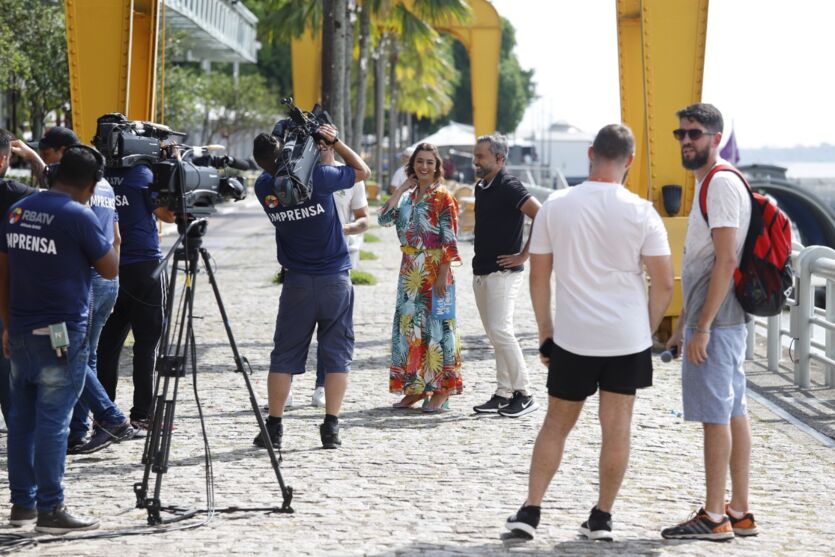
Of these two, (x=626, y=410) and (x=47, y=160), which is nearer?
(x=626, y=410)

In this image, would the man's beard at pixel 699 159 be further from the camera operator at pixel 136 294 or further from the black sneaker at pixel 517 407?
the camera operator at pixel 136 294

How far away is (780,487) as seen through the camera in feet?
22.5

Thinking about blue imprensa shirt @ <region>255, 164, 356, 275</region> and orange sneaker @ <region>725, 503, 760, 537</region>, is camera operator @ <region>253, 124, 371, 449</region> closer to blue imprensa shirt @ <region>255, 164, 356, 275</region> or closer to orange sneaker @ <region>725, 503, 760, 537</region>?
blue imprensa shirt @ <region>255, 164, 356, 275</region>

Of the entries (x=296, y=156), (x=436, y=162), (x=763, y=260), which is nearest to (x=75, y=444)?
(x=296, y=156)

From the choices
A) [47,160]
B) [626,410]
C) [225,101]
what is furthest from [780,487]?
[225,101]

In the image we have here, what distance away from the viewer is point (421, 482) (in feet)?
22.5

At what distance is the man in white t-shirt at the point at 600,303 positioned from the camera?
5.51 m

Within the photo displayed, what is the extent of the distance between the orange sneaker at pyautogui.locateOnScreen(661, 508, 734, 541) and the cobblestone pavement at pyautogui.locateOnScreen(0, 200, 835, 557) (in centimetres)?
5

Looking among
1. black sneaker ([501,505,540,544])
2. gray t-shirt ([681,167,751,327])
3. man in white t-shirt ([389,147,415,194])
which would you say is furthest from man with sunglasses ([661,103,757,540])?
man in white t-shirt ([389,147,415,194])

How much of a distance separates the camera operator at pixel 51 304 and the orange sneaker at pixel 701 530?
8.33 feet

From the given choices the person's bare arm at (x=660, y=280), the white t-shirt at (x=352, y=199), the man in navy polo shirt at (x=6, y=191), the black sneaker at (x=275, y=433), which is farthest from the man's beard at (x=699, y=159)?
the white t-shirt at (x=352, y=199)

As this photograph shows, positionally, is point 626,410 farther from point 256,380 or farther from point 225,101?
point 225,101

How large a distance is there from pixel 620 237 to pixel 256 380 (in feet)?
17.7

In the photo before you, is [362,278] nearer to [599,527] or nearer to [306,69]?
[306,69]
